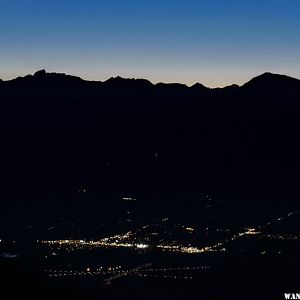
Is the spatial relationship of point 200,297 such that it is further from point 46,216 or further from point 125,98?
point 125,98

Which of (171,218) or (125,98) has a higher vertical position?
(125,98)

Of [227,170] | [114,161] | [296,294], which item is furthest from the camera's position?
[114,161]

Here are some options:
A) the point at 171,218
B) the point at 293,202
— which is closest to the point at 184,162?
the point at 293,202

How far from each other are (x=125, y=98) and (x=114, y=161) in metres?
72.8

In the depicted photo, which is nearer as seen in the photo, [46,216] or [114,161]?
[46,216]

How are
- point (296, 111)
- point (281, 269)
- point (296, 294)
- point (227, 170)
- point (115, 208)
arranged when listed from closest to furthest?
1. point (296, 294)
2. point (281, 269)
3. point (115, 208)
4. point (227, 170)
5. point (296, 111)

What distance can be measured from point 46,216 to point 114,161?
46.4 metres

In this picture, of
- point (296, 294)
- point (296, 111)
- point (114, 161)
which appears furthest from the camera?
point (296, 111)

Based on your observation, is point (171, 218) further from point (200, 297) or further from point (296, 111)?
point (296, 111)

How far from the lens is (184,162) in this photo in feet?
399

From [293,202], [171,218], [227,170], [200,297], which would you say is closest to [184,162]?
[227,170]

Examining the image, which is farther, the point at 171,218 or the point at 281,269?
the point at 171,218

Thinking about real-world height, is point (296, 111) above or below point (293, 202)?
above

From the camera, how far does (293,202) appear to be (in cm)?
8988
